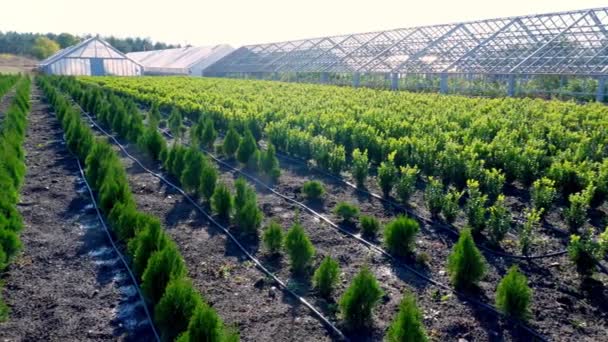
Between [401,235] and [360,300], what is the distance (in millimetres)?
1648

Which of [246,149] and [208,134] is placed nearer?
[246,149]

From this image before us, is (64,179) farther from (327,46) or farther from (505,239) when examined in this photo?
(327,46)

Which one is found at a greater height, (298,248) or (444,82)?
(444,82)

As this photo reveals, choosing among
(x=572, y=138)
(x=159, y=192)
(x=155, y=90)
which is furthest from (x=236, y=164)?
(x=155, y=90)

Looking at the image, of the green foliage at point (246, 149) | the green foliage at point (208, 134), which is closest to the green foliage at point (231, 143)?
the green foliage at point (246, 149)

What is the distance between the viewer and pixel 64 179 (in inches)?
377

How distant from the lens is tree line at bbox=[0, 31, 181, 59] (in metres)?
83.6

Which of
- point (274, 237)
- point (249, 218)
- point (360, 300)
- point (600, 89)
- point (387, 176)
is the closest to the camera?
point (360, 300)

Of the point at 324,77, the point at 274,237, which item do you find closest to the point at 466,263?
the point at 274,237

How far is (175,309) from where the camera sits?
4.05 meters

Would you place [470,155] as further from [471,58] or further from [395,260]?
[471,58]

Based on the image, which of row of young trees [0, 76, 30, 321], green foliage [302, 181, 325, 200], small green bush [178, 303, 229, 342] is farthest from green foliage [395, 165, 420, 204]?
row of young trees [0, 76, 30, 321]

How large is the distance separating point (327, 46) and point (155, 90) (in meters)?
17.6

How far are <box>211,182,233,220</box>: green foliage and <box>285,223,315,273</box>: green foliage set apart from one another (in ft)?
6.41
